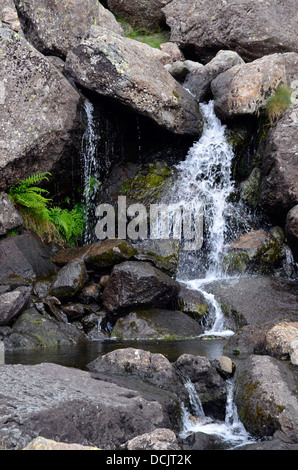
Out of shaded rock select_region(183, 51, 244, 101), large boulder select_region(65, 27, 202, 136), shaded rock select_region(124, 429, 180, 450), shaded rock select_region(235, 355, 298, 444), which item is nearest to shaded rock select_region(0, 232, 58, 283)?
large boulder select_region(65, 27, 202, 136)

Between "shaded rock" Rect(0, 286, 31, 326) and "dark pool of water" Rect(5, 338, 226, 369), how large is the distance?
93 centimetres

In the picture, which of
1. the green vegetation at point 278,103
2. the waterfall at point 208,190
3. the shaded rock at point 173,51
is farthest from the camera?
the shaded rock at point 173,51

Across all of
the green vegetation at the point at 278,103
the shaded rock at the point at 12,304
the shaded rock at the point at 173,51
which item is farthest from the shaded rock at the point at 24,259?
the shaded rock at the point at 173,51

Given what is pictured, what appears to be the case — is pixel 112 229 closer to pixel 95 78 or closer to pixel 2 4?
pixel 95 78

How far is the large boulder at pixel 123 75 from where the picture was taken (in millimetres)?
11617

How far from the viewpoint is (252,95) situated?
40.1 ft

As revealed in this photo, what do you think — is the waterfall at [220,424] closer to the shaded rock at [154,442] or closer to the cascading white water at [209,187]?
the shaded rock at [154,442]

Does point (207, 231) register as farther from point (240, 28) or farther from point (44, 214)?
point (240, 28)

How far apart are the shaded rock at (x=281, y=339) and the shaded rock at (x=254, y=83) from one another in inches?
286

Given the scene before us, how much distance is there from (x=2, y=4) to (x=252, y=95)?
22.4 ft

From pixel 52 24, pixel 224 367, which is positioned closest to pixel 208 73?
pixel 52 24

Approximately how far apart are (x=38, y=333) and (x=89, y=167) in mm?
5572

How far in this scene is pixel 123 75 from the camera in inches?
457

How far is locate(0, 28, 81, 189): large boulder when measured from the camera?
34.7 feet
